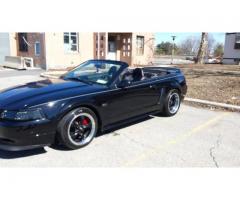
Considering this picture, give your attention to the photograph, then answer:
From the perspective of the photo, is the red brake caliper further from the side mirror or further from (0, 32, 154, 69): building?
(0, 32, 154, 69): building

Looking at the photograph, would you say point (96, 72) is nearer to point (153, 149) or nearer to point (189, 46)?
point (153, 149)

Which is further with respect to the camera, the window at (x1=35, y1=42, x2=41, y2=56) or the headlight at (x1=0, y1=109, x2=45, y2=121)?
the window at (x1=35, y1=42, x2=41, y2=56)

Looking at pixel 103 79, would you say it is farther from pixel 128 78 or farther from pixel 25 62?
pixel 25 62

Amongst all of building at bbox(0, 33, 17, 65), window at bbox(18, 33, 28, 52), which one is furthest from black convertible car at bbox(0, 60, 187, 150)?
building at bbox(0, 33, 17, 65)

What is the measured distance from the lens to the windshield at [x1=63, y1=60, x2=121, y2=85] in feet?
15.0

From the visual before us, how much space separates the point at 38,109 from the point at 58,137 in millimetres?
547

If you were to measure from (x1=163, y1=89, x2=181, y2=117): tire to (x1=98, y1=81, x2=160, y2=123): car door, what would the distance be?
392mm

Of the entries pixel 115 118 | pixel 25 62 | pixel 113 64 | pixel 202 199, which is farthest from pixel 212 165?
pixel 25 62

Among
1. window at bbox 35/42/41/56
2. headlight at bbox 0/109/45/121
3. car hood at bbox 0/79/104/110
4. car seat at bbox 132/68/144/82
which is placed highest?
window at bbox 35/42/41/56

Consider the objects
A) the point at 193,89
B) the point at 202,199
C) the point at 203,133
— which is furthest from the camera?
the point at 193,89

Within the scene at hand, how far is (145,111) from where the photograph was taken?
5.06 meters

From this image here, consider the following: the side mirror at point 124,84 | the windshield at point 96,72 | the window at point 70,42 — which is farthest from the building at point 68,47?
the side mirror at point 124,84

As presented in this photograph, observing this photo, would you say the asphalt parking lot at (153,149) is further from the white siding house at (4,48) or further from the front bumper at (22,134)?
the white siding house at (4,48)

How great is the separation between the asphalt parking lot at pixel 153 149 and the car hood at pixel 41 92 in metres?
0.78
